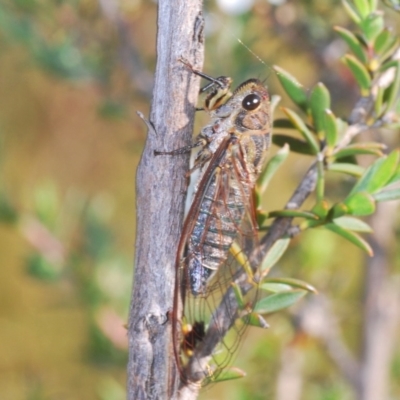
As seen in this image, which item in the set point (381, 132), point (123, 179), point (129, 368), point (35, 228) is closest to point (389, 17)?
point (381, 132)

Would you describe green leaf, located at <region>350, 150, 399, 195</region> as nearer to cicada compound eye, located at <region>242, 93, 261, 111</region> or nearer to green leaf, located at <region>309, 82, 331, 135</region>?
green leaf, located at <region>309, 82, 331, 135</region>

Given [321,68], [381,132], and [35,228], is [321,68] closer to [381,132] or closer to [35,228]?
[381,132]

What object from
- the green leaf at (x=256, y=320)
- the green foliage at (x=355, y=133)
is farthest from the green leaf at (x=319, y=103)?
the green leaf at (x=256, y=320)

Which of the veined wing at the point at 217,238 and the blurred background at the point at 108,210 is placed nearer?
the veined wing at the point at 217,238

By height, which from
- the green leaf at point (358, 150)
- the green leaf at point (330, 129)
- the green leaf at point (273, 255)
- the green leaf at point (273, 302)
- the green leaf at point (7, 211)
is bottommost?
the green leaf at point (273, 302)

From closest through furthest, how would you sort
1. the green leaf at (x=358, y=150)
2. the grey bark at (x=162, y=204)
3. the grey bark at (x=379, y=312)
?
the grey bark at (x=162, y=204) → the green leaf at (x=358, y=150) → the grey bark at (x=379, y=312)

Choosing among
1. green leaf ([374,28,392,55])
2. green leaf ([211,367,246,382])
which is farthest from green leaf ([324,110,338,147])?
green leaf ([211,367,246,382])

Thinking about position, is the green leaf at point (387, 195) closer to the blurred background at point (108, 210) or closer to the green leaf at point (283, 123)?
the green leaf at point (283, 123)
